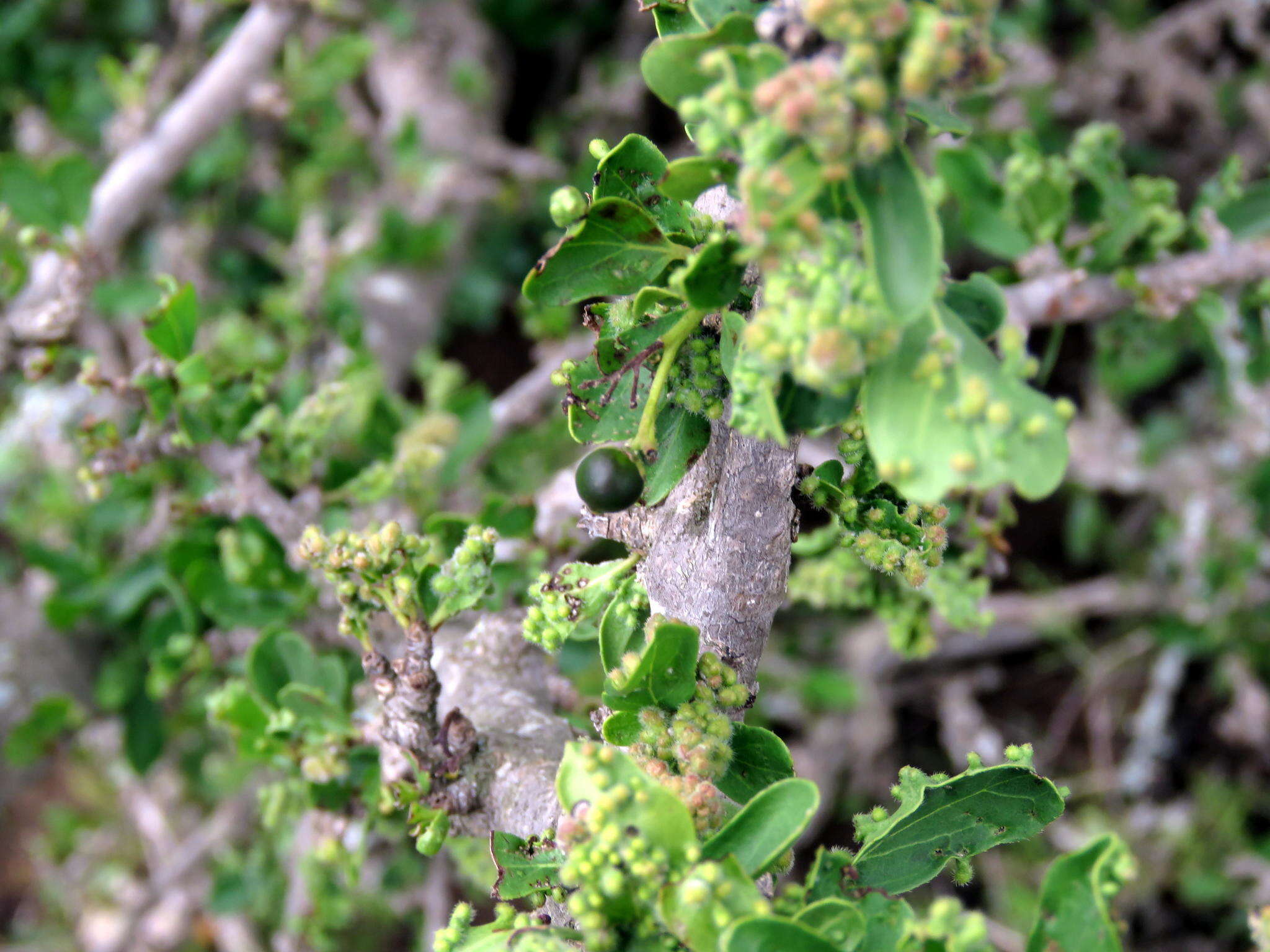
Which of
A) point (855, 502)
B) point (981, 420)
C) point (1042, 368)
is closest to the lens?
point (981, 420)

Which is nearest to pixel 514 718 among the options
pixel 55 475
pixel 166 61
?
pixel 55 475

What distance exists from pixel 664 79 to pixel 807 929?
77cm

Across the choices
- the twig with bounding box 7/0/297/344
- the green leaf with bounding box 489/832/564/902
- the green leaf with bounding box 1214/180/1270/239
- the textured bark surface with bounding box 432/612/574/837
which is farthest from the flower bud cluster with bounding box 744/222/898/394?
the twig with bounding box 7/0/297/344

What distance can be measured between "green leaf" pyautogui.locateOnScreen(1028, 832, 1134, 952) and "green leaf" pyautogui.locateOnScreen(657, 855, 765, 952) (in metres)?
0.28

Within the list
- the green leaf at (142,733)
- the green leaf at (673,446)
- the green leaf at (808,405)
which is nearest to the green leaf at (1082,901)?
the green leaf at (808,405)

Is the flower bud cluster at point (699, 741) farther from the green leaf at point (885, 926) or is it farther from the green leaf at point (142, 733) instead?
the green leaf at point (142, 733)

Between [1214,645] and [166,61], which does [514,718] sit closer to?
[1214,645]

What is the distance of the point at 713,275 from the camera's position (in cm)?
91

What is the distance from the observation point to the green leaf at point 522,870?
1.09 meters

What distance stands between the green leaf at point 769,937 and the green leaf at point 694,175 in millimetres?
669

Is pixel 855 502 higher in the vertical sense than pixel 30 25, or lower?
lower

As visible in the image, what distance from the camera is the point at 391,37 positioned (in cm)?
344

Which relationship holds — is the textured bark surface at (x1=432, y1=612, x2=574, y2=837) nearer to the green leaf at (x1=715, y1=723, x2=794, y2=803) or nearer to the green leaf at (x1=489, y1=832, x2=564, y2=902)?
the green leaf at (x1=489, y1=832, x2=564, y2=902)

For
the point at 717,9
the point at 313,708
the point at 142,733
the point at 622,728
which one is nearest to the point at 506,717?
the point at 313,708
